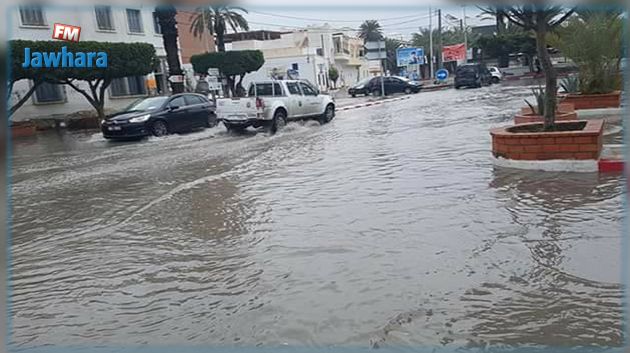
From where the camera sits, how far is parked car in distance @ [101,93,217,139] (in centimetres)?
1602

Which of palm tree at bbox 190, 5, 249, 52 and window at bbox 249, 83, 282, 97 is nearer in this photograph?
window at bbox 249, 83, 282, 97

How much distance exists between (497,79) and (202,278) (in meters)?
38.8

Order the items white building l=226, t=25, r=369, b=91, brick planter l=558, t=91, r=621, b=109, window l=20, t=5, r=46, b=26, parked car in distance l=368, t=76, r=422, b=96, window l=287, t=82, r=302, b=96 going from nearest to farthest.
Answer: window l=20, t=5, r=46, b=26 < brick planter l=558, t=91, r=621, b=109 < window l=287, t=82, r=302, b=96 < parked car in distance l=368, t=76, r=422, b=96 < white building l=226, t=25, r=369, b=91

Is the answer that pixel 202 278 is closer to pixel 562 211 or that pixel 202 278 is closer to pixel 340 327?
pixel 340 327

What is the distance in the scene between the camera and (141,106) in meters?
16.9

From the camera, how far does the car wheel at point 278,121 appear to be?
15984mm

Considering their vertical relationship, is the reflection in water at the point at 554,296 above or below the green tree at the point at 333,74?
below

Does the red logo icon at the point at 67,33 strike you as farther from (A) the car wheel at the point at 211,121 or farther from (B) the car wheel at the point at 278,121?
(B) the car wheel at the point at 278,121

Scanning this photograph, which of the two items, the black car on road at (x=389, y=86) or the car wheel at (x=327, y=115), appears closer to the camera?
the car wheel at (x=327, y=115)

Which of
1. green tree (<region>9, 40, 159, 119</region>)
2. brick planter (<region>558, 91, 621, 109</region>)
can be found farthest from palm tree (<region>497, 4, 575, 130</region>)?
green tree (<region>9, 40, 159, 119</region>)

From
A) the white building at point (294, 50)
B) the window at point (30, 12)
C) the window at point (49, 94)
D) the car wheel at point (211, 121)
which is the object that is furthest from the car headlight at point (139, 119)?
the white building at point (294, 50)

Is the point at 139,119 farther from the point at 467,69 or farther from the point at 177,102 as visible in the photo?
the point at 467,69


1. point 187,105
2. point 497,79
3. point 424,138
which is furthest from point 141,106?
point 497,79

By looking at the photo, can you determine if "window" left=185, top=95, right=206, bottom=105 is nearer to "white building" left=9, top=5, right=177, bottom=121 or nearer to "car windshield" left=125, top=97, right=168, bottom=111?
"car windshield" left=125, top=97, right=168, bottom=111
